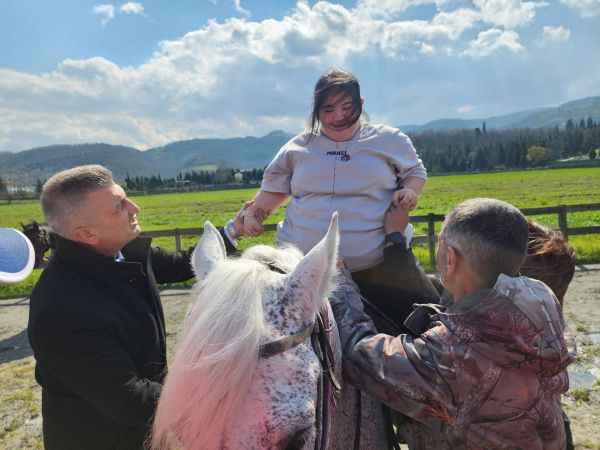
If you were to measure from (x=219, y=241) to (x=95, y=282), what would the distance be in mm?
714

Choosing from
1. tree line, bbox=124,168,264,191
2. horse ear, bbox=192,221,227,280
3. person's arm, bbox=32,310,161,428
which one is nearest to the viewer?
horse ear, bbox=192,221,227,280

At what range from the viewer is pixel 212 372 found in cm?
117

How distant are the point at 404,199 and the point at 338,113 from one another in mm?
513

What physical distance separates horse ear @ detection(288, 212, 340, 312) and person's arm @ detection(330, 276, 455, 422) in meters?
0.31

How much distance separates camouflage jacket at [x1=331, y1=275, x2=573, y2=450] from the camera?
1446 mm

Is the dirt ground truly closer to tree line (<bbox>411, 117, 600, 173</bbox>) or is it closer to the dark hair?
the dark hair

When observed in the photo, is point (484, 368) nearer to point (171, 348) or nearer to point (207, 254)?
point (207, 254)

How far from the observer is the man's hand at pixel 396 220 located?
2.07 meters

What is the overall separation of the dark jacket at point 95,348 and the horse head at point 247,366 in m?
0.63

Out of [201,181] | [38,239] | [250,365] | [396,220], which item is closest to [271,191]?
[396,220]

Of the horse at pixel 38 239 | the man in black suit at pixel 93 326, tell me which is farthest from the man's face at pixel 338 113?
the horse at pixel 38 239

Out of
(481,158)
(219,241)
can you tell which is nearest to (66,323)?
(219,241)

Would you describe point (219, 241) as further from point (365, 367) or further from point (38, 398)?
point (38, 398)

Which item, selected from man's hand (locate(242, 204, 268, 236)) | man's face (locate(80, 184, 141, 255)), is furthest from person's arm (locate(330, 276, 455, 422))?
man's face (locate(80, 184, 141, 255))
